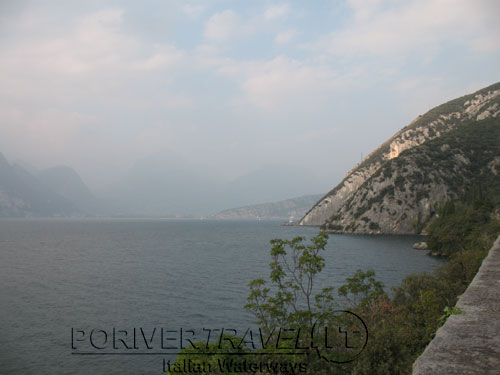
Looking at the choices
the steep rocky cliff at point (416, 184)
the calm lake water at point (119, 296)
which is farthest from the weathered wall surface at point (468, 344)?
the steep rocky cliff at point (416, 184)

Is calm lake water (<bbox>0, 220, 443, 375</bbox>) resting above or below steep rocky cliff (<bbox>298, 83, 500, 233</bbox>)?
below

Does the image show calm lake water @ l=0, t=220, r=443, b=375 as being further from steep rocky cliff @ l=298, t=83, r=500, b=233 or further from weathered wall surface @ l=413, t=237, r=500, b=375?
steep rocky cliff @ l=298, t=83, r=500, b=233

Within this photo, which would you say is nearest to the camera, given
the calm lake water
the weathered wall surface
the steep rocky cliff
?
the weathered wall surface

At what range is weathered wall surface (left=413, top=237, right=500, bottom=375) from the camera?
17.3ft

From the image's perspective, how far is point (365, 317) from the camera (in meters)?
18.1

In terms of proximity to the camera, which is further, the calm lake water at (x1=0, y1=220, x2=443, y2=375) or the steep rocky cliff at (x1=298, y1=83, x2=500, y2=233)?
the steep rocky cliff at (x1=298, y1=83, x2=500, y2=233)

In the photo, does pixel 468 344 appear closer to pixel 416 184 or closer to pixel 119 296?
pixel 119 296

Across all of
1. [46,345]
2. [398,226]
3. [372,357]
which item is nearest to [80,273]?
[46,345]

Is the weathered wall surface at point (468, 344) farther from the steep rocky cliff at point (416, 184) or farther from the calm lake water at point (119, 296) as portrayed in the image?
the steep rocky cliff at point (416, 184)

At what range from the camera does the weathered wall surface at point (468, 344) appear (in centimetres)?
528

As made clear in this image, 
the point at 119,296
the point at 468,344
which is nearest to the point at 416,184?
the point at 119,296

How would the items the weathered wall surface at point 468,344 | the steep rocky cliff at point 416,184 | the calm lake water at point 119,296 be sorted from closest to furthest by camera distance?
the weathered wall surface at point 468,344 < the calm lake water at point 119,296 < the steep rocky cliff at point 416,184

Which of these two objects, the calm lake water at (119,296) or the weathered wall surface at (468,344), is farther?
the calm lake water at (119,296)

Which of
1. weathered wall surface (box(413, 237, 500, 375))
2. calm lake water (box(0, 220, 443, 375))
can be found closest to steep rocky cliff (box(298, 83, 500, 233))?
calm lake water (box(0, 220, 443, 375))
